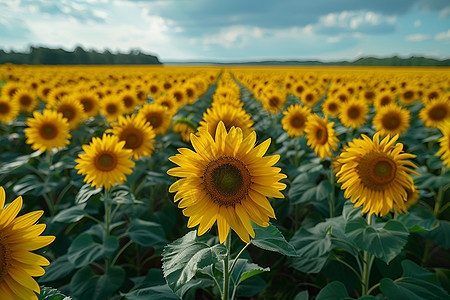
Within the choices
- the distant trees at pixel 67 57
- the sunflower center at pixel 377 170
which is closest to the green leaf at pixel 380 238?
the sunflower center at pixel 377 170

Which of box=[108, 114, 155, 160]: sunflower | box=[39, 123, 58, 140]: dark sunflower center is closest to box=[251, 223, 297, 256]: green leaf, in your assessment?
box=[108, 114, 155, 160]: sunflower

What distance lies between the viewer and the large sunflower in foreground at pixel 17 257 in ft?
3.88

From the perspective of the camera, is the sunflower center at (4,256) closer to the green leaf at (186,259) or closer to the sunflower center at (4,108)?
the green leaf at (186,259)

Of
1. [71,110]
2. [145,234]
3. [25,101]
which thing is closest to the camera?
[145,234]

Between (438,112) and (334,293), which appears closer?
(334,293)

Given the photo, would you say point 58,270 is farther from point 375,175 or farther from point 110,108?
point 110,108

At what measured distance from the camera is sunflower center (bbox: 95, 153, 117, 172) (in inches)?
111

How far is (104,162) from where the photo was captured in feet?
9.30

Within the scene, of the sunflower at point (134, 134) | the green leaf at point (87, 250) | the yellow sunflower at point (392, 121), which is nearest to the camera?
the green leaf at point (87, 250)

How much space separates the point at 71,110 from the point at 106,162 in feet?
10.1

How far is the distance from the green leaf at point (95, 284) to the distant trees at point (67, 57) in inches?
2509

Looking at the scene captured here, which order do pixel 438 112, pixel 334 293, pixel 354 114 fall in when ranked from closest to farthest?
pixel 334 293
pixel 354 114
pixel 438 112

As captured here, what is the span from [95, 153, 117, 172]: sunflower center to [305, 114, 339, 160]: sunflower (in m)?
2.38

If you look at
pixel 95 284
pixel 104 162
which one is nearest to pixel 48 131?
pixel 104 162
